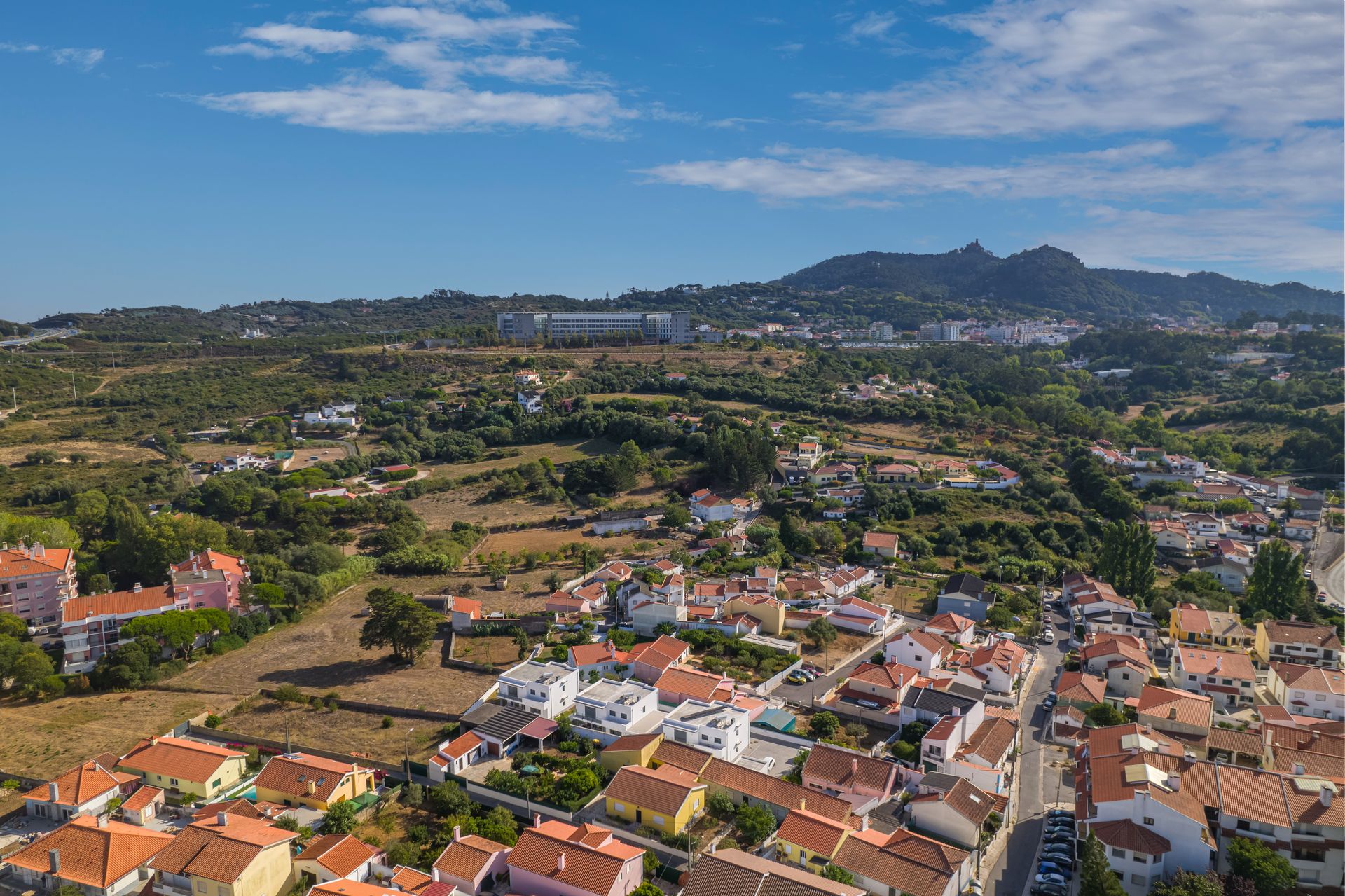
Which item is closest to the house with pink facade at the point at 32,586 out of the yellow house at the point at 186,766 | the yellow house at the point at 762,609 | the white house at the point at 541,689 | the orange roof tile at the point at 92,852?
the yellow house at the point at 186,766

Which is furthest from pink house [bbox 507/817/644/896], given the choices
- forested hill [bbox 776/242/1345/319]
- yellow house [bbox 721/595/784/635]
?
forested hill [bbox 776/242/1345/319]

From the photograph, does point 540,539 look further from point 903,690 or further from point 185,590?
point 903,690

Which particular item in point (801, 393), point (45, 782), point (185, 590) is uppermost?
point (801, 393)

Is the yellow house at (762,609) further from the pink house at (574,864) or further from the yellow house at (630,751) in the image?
the pink house at (574,864)

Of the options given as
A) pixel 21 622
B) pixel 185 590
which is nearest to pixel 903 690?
pixel 185 590

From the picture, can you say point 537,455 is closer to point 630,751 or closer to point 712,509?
point 712,509

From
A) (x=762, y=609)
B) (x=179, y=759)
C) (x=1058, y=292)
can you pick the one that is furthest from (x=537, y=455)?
(x=1058, y=292)

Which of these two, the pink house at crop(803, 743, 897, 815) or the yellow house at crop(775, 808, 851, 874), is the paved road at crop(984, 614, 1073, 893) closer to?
the pink house at crop(803, 743, 897, 815)
